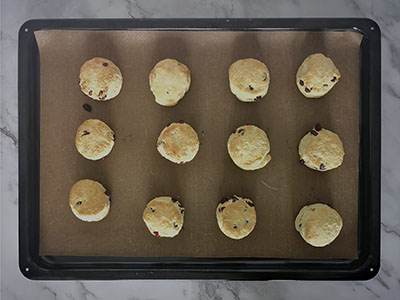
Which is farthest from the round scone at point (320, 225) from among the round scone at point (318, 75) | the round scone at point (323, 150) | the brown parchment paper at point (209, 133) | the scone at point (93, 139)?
the scone at point (93, 139)

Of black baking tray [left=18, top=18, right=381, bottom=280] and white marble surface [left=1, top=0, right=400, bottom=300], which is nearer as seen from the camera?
black baking tray [left=18, top=18, right=381, bottom=280]

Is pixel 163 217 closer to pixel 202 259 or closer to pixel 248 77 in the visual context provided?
pixel 202 259

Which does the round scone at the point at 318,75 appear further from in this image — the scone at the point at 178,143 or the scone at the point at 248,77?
the scone at the point at 178,143

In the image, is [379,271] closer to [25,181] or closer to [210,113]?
[210,113]

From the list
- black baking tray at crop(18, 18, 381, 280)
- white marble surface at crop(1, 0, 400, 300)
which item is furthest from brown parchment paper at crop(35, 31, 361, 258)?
white marble surface at crop(1, 0, 400, 300)

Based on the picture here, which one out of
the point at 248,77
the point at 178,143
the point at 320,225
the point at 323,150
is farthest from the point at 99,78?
the point at 320,225

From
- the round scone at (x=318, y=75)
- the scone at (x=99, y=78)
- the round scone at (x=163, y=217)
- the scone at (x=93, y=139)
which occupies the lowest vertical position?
the round scone at (x=163, y=217)

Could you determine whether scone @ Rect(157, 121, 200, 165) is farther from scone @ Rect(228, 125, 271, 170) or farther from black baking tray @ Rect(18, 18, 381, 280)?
black baking tray @ Rect(18, 18, 381, 280)
